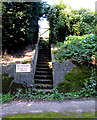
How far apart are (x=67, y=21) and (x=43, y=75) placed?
12.8ft

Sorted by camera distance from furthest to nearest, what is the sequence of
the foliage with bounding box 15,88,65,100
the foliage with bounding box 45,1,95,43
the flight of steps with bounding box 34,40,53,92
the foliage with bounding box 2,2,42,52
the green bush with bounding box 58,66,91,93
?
the foliage with bounding box 45,1,95,43 < the foliage with bounding box 2,2,42,52 < the flight of steps with bounding box 34,40,53,92 < the green bush with bounding box 58,66,91,93 < the foliage with bounding box 15,88,65,100

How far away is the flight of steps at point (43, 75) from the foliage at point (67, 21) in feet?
5.83

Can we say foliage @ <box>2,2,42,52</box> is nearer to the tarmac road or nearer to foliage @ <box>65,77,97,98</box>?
the tarmac road

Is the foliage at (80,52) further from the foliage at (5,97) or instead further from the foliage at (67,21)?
the foliage at (5,97)

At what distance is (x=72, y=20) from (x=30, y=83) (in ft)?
16.2

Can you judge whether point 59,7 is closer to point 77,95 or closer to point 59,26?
point 59,26

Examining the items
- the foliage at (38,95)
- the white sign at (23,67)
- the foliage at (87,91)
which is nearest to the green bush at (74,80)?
the foliage at (87,91)

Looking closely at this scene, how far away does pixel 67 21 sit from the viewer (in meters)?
7.64

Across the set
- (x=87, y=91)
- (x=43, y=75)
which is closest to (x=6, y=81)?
(x=43, y=75)

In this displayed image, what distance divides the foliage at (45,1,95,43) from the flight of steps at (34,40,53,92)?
1.78 metres

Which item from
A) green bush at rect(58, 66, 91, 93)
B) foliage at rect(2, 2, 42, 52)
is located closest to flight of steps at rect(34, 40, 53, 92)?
green bush at rect(58, 66, 91, 93)

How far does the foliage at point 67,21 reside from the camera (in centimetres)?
762

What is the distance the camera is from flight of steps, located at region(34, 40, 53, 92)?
204 inches

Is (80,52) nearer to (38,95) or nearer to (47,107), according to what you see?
(38,95)
